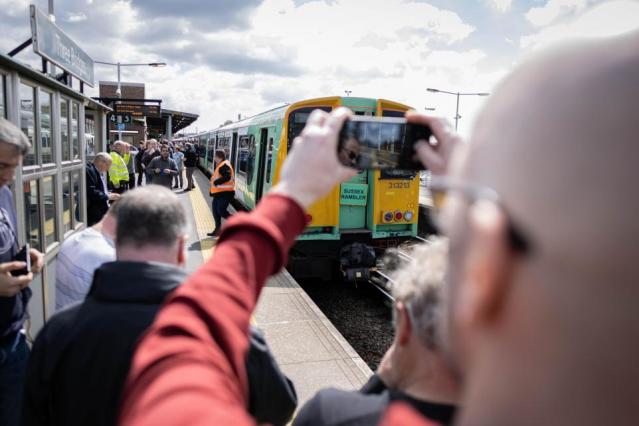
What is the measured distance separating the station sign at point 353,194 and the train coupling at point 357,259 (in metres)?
0.74

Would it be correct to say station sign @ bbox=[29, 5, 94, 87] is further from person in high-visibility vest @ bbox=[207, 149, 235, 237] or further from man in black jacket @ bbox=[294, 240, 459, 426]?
person in high-visibility vest @ bbox=[207, 149, 235, 237]

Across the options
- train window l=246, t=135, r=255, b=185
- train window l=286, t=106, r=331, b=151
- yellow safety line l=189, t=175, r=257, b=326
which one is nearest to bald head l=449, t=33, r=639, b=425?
yellow safety line l=189, t=175, r=257, b=326

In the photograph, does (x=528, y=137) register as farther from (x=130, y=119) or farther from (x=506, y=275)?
(x=130, y=119)

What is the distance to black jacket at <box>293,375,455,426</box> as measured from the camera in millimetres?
1085

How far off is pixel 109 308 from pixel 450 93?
34.3 m

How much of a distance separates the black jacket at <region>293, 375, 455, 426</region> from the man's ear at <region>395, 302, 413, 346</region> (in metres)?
0.13

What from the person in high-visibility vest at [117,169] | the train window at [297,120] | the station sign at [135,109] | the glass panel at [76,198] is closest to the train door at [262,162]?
the train window at [297,120]

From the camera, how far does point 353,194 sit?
814cm

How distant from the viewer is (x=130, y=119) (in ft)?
46.7

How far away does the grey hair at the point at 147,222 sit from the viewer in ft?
5.65

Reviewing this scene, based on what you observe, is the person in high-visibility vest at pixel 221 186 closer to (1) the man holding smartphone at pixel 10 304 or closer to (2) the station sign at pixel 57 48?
(2) the station sign at pixel 57 48

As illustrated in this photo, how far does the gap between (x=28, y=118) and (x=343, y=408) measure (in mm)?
3378

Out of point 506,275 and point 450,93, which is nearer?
point 506,275

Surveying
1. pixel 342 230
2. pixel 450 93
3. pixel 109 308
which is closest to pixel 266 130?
pixel 342 230
